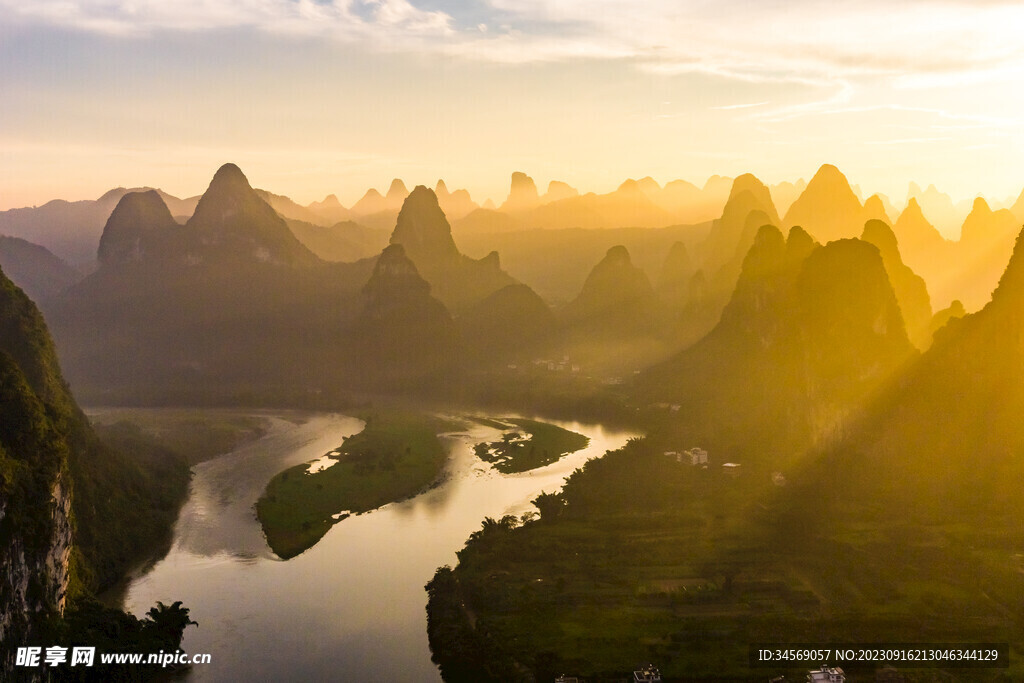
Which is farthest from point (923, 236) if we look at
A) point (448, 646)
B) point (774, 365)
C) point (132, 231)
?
point (448, 646)

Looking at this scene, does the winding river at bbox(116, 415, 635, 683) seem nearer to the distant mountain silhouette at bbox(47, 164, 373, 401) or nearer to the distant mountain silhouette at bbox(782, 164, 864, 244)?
the distant mountain silhouette at bbox(47, 164, 373, 401)

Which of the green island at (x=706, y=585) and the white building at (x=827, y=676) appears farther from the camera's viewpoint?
the green island at (x=706, y=585)

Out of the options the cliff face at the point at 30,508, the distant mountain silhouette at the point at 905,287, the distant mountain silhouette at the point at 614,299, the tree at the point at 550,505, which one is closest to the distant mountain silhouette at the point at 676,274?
the distant mountain silhouette at the point at 614,299

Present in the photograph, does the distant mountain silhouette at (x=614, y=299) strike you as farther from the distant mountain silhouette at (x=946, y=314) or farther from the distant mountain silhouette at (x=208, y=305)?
the distant mountain silhouette at (x=946, y=314)

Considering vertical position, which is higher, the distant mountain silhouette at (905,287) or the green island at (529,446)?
the distant mountain silhouette at (905,287)

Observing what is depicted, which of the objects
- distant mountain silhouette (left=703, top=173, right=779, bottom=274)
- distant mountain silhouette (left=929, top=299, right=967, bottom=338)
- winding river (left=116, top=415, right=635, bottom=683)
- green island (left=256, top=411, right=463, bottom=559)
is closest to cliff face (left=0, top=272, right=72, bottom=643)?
winding river (left=116, top=415, right=635, bottom=683)

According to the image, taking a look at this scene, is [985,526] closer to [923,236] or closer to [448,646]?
[448,646]
